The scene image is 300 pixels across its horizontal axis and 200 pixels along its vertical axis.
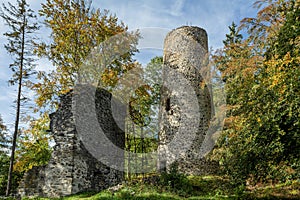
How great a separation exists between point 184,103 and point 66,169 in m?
6.12

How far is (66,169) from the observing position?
10.3 m

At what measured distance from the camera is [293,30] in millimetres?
5789

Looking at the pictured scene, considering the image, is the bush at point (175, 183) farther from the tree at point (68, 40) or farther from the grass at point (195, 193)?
the tree at point (68, 40)

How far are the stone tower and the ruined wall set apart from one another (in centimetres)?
337

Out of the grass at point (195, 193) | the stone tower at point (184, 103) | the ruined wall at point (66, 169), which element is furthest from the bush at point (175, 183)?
the ruined wall at point (66, 169)

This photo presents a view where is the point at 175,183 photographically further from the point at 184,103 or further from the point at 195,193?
the point at 184,103

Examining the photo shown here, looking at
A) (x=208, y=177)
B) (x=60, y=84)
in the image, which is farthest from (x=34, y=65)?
(x=208, y=177)

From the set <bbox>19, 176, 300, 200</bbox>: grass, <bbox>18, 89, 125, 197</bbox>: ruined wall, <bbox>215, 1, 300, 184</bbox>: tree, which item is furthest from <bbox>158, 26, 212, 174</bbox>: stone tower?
<bbox>215, 1, 300, 184</bbox>: tree

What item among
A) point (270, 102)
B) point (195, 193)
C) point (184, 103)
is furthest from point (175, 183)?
point (270, 102)

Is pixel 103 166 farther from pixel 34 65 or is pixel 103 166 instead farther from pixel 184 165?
pixel 34 65

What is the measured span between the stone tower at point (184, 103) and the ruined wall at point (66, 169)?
3.37 m

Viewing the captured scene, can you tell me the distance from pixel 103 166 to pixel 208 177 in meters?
4.41

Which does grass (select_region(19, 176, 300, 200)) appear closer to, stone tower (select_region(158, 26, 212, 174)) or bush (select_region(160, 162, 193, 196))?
bush (select_region(160, 162, 193, 196))

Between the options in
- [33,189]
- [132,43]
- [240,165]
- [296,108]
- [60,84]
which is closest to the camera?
[296,108]
